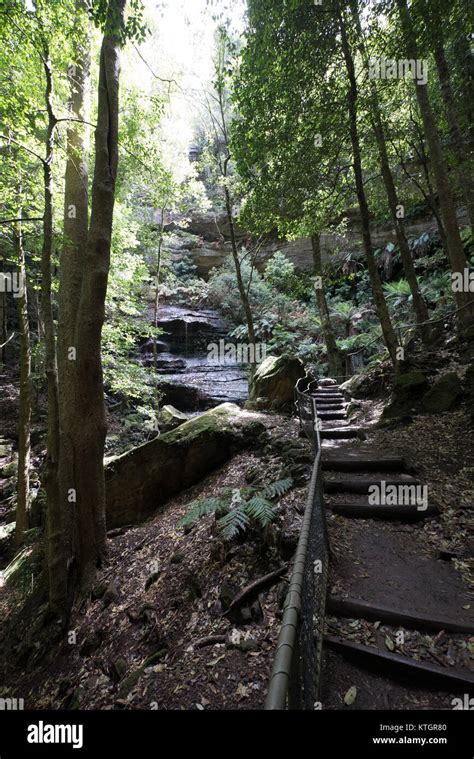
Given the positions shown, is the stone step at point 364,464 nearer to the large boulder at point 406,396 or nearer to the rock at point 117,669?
the large boulder at point 406,396

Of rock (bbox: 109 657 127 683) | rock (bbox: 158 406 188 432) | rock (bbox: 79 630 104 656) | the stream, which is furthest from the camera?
the stream

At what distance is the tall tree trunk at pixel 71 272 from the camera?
15.5 ft

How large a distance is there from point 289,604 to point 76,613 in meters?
4.42

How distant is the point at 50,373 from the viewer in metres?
4.65

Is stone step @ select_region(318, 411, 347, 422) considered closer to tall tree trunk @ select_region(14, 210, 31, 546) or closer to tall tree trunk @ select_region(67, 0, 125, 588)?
tall tree trunk @ select_region(67, 0, 125, 588)

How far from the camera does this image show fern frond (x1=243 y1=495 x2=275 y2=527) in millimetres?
3590

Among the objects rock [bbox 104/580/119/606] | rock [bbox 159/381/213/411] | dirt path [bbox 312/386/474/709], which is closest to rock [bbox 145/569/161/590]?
rock [bbox 104/580/119/606]

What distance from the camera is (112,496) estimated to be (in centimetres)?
645

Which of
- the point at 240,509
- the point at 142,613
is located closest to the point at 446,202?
the point at 240,509

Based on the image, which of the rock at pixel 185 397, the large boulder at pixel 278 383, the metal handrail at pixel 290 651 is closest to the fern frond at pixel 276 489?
the metal handrail at pixel 290 651

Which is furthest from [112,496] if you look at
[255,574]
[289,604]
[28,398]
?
[289,604]

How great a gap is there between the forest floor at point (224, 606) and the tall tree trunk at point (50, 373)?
882 millimetres

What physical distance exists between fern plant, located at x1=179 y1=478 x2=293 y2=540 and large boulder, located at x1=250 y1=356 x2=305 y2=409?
521 cm
